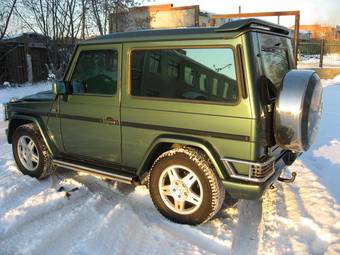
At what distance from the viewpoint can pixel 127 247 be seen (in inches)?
134

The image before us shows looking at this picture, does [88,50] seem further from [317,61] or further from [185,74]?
[317,61]

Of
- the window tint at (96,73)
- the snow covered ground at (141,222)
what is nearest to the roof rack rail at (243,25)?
the window tint at (96,73)

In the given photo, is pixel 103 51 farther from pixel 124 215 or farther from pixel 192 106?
pixel 124 215

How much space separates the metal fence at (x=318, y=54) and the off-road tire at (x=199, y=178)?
50.4 feet

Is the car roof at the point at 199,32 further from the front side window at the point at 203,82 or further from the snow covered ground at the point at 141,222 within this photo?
the snow covered ground at the point at 141,222

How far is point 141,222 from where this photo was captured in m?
3.87

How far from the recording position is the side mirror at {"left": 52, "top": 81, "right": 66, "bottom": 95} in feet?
14.7

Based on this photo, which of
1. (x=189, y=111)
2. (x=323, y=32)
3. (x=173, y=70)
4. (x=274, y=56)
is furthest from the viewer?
(x=323, y=32)

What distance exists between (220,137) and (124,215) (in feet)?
4.43

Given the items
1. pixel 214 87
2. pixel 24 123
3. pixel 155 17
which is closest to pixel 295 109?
pixel 214 87

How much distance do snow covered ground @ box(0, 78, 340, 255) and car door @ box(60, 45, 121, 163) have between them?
545 mm

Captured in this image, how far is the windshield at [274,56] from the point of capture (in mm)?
3600

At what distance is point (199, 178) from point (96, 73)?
175 cm

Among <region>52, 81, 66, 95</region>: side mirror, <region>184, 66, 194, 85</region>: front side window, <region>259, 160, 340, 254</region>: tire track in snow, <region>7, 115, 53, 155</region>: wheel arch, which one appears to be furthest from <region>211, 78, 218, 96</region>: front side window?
<region>7, 115, 53, 155</region>: wheel arch
